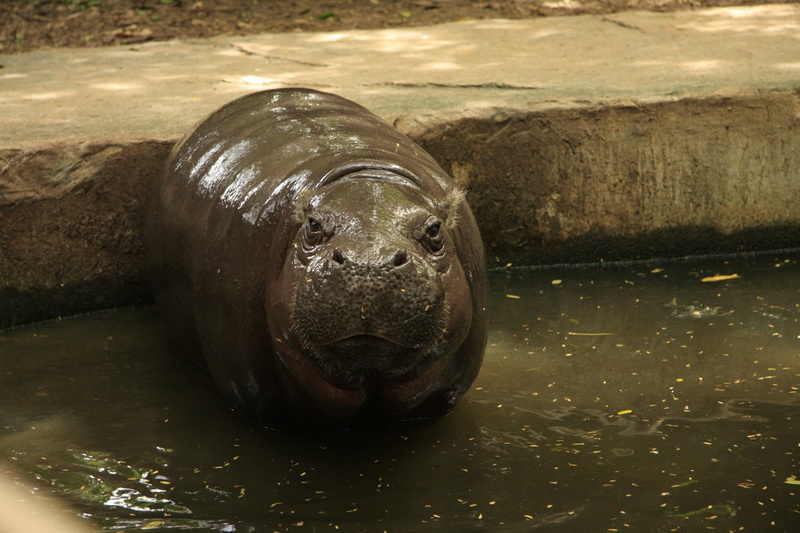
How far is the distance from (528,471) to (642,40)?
4.64 m

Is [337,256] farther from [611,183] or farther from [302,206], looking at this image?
[611,183]

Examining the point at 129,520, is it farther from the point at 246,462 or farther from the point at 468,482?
the point at 468,482

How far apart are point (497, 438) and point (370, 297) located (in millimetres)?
981

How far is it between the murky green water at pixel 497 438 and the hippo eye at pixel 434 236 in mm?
795

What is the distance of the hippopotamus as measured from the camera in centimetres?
346

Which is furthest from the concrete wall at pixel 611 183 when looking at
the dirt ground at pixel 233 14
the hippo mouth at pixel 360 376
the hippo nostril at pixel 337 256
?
the dirt ground at pixel 233 14

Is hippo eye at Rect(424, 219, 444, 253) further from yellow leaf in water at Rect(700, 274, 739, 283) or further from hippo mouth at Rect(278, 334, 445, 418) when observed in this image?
yellow leaf in water at Rect(700, 274, 739, 283)

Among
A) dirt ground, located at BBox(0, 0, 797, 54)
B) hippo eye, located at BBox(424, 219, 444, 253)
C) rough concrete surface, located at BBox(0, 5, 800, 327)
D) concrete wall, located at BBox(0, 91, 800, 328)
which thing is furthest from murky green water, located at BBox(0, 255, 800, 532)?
dirt ground, located at BBox(0, 0, 797, 54)

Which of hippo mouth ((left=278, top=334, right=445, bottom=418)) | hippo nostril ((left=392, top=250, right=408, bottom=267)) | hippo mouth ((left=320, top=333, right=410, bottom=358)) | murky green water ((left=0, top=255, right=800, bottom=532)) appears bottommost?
murky green water ((left=0, top=255, right=800, bottom=532))

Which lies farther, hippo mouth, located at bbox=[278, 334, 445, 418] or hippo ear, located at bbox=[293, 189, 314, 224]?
hippo ear, located at bbox=[293, 189, 314, 224]

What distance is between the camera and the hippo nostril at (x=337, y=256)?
342 cm

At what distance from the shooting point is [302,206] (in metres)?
3.81

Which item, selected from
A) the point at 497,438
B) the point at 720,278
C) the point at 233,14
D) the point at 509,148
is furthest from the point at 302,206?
the point at 233,14

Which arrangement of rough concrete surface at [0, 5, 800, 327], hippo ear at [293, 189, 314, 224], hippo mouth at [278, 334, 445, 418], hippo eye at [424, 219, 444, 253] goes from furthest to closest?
rough concrete surface at [0, 5, 800, 327], hippo ear at [293, 189, 314, 224], hippo eye at [424, 219, 444, 253], hippo mouth at [278, 334, 445, 418]
